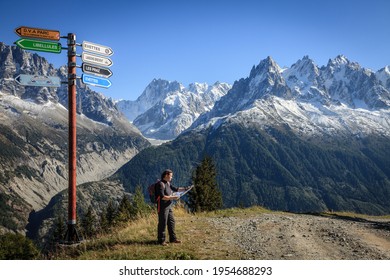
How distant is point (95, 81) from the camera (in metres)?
17.3

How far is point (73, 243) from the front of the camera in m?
16.9

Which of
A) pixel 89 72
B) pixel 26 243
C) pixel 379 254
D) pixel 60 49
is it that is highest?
pixel 60 49

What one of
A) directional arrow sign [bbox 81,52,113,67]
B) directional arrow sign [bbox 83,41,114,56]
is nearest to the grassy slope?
directional arrow sign [bbox 81,52,113,67]

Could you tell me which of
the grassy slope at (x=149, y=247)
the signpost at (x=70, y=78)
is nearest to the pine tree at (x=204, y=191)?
the grassy slope at (x=149, y=247)

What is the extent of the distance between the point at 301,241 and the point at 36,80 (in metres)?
14.0

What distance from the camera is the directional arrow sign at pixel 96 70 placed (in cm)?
1712

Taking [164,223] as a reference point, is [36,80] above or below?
above

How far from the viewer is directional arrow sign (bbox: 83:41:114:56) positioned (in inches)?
680

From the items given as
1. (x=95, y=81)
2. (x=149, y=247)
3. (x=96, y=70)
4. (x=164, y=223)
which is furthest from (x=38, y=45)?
(x=149, y=247)

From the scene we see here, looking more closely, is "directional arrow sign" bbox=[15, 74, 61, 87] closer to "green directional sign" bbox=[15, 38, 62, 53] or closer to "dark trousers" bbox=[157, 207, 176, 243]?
"green directional sign" bbox=[15, 38, 62, 53]

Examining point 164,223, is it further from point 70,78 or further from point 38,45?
point 38,45
